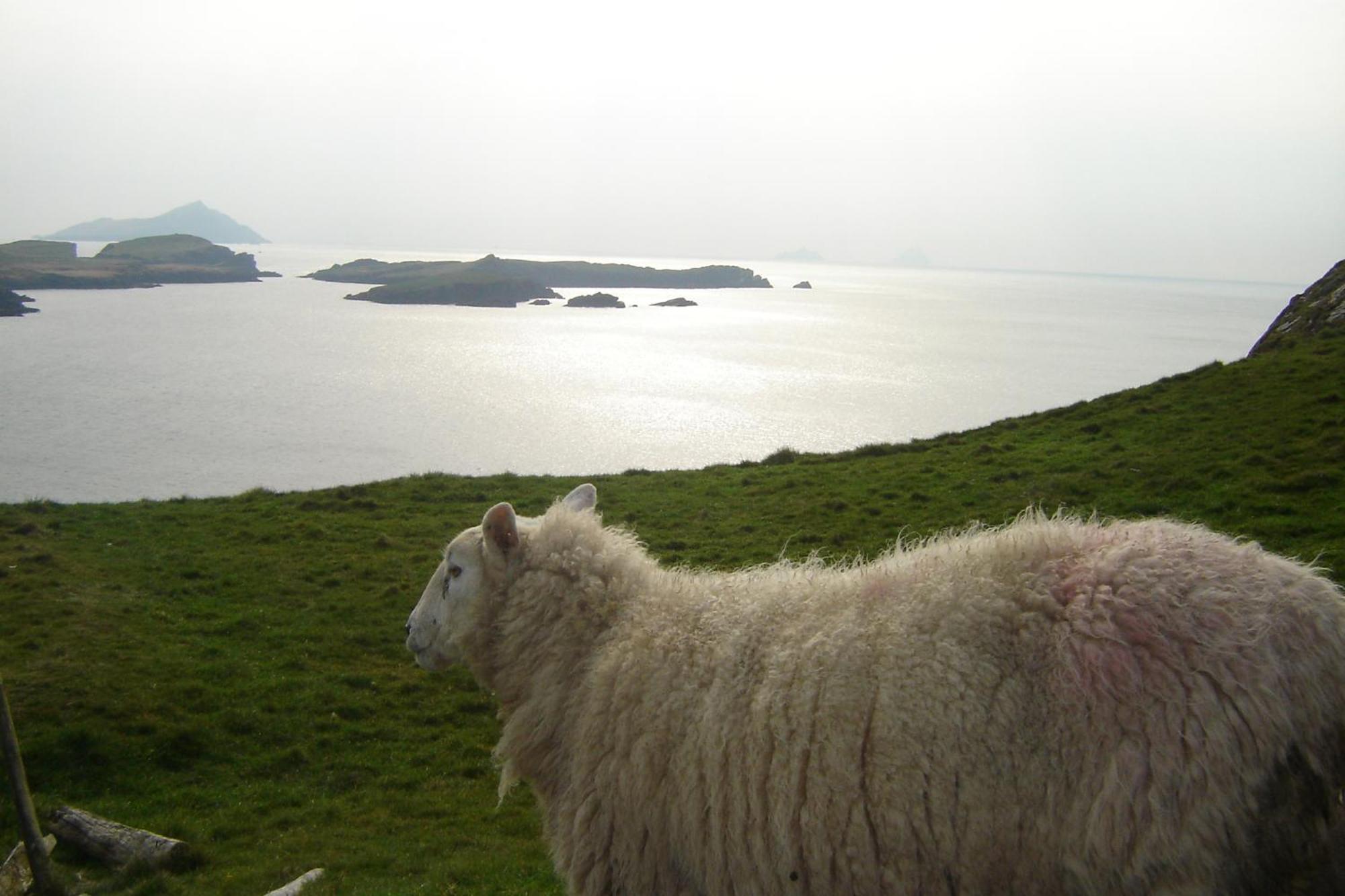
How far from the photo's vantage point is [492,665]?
6004 mm

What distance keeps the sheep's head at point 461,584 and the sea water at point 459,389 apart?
38.6 m

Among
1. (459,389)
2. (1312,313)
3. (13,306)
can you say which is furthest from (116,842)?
(13,306)

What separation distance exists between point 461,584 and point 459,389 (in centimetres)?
8514

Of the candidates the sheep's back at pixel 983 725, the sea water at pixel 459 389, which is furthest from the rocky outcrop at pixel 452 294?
the sheep's back at pixel 983 725

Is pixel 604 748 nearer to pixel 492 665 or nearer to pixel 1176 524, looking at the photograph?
pixel 492 665

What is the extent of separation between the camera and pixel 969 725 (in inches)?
150

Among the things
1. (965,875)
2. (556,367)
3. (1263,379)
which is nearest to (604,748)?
(965,875)

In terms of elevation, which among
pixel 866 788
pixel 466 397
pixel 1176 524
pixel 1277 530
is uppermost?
pixel 1176 524

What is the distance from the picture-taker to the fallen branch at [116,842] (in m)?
8.86

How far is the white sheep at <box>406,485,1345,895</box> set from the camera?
3.43 m

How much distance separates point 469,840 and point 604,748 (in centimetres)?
596

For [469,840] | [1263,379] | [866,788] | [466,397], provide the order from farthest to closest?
[466,397], [1263,379], [469,840], [866,788]

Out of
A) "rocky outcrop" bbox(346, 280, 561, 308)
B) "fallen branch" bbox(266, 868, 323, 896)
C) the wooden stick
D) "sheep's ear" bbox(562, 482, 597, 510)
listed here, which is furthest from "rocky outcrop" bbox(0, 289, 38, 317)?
"sheep's ear" bbox(562, 482, 597, 510)

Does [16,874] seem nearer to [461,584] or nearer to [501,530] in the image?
[461,584]
